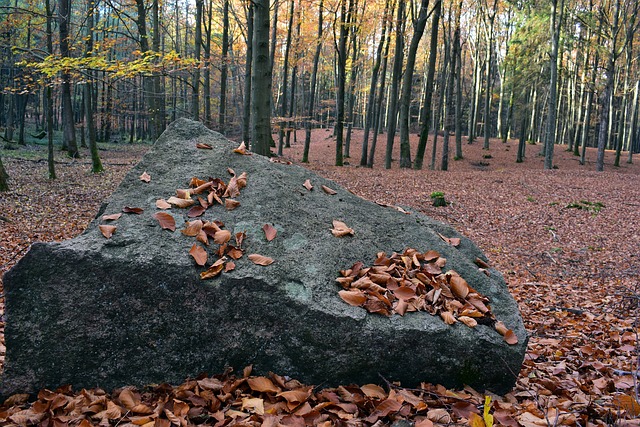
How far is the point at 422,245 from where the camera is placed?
3627mm

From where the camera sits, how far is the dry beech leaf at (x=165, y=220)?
9.70 ft

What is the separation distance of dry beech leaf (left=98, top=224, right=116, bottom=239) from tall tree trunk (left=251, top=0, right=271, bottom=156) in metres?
5.91

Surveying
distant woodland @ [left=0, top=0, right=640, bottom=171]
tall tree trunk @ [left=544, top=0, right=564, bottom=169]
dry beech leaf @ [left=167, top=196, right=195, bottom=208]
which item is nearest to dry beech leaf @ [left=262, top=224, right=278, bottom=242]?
dry beech leaf @ [left=167, top=196, right=195, bottom=208]

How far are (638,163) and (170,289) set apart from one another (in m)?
36.1

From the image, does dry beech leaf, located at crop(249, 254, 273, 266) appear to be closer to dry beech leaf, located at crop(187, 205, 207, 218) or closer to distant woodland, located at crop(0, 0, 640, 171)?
dry beech leaf, located at crop(187, 205, 207, 218)

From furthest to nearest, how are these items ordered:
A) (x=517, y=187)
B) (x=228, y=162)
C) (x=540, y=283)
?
(x=517, y=187) < (x=540, y=283) < (x=228, y=162)

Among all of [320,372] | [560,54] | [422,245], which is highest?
[560,54]

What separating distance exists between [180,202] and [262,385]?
1.52 meters

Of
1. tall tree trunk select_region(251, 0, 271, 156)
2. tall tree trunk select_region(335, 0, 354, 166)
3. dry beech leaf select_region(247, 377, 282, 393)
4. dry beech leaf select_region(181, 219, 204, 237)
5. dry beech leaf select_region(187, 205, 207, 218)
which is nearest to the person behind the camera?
dry beech leaf select_region(247, 377, 282, 393)

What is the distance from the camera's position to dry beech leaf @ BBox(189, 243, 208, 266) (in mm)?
2674

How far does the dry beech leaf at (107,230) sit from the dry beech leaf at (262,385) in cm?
129

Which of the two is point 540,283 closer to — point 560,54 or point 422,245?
point 422,245

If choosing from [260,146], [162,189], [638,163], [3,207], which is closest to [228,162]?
[162,189]

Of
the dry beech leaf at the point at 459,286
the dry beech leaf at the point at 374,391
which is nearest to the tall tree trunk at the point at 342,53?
the dry beech leaf at the point at 459,286
